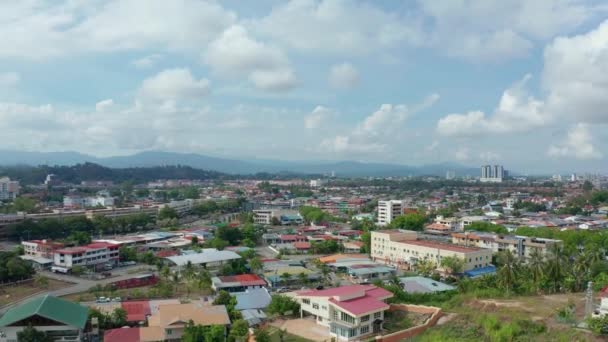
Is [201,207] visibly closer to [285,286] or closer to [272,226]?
[272,226]

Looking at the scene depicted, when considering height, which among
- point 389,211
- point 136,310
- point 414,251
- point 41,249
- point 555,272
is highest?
point 389,211

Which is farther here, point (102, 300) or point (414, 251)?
point (414, 251)

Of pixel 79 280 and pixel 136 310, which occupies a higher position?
pixel 136 310

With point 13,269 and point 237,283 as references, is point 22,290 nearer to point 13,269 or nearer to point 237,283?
point 13,269

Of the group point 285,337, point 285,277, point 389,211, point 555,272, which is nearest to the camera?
point 285,337

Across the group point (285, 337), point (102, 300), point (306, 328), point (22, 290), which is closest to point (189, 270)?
point (102, 300)

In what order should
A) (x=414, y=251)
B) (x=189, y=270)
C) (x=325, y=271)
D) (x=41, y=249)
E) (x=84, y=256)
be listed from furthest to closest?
1. (x=41, y=249)
2. (x=414, y=251)
3. (x=84, y=256)
4. (x=325, y=271)
5. (x=189, y=270)

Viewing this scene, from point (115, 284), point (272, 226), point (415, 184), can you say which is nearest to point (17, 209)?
point (272, 226)
